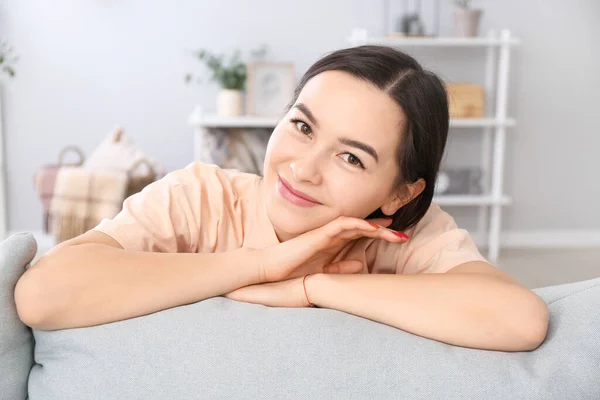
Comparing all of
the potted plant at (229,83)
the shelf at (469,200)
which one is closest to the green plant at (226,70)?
the potted plant at (229,83)

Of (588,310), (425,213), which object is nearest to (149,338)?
(588,310)

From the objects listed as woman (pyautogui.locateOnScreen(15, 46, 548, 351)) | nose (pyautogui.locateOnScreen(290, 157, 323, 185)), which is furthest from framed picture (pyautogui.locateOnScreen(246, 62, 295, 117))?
nose (pyautogui.locateOnScreen(290, 157, 323, 185))

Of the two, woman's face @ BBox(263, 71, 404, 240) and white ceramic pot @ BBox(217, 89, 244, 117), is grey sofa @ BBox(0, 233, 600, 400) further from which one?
white ceramic pot @ BBox(217, 89, 244, 117)

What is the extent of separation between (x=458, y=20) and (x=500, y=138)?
80 centimetres

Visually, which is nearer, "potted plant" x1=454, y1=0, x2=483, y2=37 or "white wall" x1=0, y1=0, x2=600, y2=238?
"potted plant" x1=454, y1=0, x2=483, y2=37

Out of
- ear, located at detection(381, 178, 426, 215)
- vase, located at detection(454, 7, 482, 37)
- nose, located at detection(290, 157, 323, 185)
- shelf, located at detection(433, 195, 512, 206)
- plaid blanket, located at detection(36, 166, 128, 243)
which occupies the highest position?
vase, located at detection(454, 7, 482, 37)

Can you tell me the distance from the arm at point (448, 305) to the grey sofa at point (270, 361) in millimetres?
24

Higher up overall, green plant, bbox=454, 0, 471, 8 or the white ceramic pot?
green plant, bbox=454, 0, 471, 8

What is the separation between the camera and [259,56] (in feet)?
14.9

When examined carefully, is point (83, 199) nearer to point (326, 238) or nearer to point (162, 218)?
point (162, 218)

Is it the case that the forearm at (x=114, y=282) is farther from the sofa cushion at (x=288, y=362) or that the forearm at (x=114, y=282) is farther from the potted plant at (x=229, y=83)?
the potted plant at (x=229, y=83)

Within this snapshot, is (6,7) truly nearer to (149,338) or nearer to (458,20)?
(458,20)

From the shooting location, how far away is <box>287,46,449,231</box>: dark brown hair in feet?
3.78

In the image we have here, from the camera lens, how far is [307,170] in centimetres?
111
